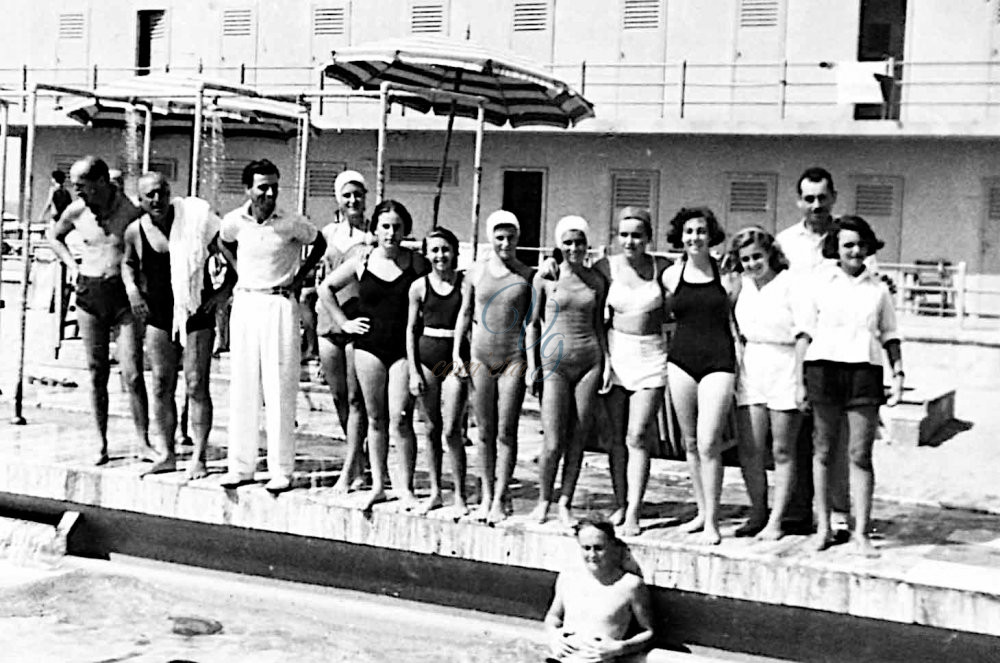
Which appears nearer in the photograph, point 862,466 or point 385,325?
point 862,466

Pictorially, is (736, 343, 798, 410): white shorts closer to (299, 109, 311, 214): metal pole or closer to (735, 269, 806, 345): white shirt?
(735, 269, 806, 345): white shirt

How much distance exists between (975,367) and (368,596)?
396 inches

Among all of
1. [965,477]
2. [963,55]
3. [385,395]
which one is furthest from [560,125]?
[963,55]

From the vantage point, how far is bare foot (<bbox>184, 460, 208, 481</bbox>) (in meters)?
7.84

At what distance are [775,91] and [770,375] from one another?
46.9ft

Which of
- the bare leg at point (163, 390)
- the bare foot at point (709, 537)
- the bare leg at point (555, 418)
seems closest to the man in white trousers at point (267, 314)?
the bare leg at point (163, 390)

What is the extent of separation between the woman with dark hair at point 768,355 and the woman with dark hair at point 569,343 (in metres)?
0.73

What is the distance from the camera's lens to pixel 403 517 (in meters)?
7.12

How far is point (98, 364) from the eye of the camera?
318 inches

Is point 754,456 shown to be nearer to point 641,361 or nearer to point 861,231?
point 641,361

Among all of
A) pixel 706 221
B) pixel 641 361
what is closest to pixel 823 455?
pixel 641 361

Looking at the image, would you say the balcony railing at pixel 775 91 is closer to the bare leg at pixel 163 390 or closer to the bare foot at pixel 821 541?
the bare leg at pixel 163 390

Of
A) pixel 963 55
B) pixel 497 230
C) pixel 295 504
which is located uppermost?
pixel 963 55

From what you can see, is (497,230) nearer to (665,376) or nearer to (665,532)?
(665,376)
